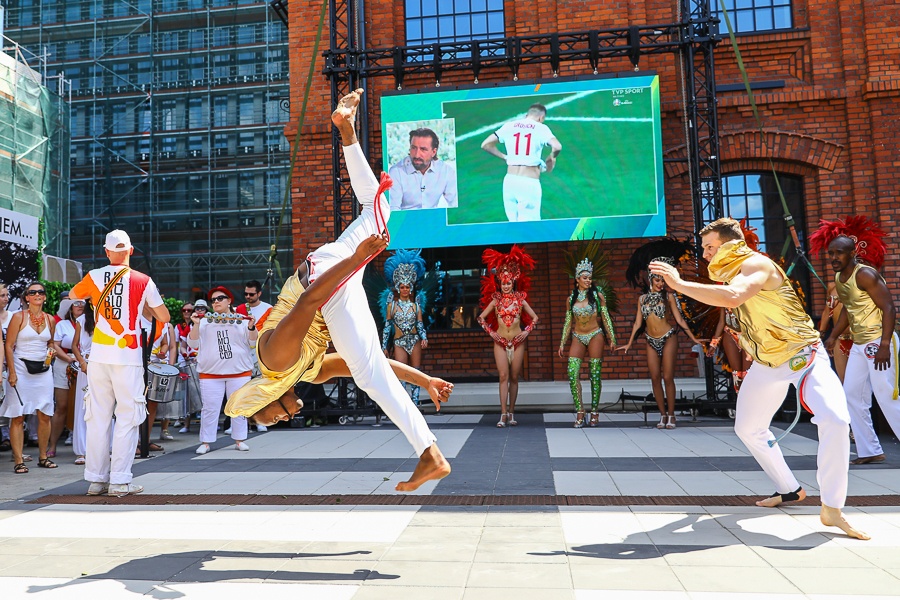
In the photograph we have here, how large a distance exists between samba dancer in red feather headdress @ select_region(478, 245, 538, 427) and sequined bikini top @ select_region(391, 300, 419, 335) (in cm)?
97

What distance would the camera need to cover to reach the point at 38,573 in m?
3.66

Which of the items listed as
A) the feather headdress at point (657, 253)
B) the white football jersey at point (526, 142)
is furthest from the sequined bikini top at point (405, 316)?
the white football jersey at point (526, 142)

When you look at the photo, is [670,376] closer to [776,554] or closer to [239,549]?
[776,554]

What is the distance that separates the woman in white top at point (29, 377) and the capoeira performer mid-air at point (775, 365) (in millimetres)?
6579

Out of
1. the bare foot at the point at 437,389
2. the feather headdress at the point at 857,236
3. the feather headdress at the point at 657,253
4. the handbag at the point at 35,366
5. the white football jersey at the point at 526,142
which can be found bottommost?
the bare foot at the point at 437,389

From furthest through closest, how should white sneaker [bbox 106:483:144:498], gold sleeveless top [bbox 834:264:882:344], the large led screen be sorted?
1. the large led screen
2. gold sleeveless top [bbox 834:264:882:344]
3. white sneaker [bbox 106:483:144:498]

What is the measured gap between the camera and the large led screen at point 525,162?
1181 cm

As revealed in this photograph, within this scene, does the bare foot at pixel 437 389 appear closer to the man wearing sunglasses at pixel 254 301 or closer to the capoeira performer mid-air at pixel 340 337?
the capoeira performer mid-air at pixel 340 337

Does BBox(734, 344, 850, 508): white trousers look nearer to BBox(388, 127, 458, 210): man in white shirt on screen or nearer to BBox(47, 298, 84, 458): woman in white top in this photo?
BBox(47, 298, 84, 458): woman in white top

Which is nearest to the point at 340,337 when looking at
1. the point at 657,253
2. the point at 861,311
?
the point at 861,311

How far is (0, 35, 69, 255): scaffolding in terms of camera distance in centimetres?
1956

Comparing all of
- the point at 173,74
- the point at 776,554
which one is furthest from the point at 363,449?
the point at 173,74

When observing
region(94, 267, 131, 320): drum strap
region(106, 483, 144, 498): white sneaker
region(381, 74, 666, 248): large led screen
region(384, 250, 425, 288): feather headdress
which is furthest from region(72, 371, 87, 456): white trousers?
region(381, 74, 666, 248): large led screen

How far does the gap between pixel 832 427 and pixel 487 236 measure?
321 inches
